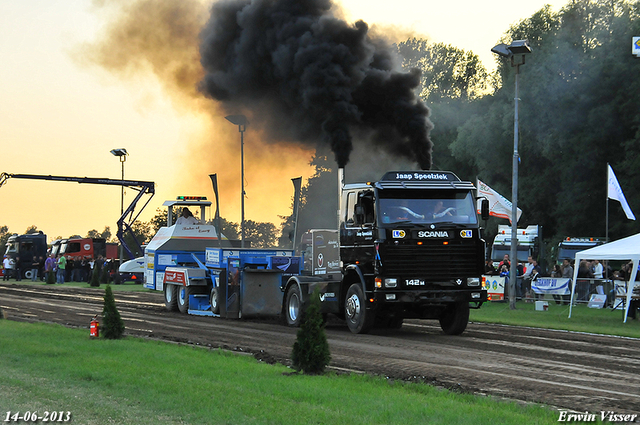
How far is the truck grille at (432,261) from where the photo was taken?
15.7 metres

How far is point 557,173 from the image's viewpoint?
163 ft

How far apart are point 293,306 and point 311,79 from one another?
782cm

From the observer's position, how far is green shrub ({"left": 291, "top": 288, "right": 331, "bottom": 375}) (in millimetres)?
10219

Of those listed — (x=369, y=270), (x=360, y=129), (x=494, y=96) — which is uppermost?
(x=494, y=96)

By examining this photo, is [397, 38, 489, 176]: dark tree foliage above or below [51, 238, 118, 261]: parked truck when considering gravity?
above

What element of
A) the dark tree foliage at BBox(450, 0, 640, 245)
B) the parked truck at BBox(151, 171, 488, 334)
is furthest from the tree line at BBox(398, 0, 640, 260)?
the parked truck at BBox(151, 171, 488, 334)

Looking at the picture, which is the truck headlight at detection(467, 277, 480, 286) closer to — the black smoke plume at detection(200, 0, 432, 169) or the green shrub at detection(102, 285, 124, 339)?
the black smoke plume at detection(200, 0, 432, 169)

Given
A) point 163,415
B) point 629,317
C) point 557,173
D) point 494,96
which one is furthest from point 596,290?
point 494,96

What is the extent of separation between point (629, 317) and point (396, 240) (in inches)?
411

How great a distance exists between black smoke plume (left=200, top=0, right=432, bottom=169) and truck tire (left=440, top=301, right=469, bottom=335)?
581cm

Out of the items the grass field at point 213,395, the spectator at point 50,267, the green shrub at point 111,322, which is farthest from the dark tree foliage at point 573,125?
the grass field at point 213,395

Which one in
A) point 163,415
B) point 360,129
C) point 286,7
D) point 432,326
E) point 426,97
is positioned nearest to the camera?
point 163,415

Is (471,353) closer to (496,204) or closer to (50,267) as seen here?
(496,204)

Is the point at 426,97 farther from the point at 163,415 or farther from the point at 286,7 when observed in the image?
the point at 163,415
